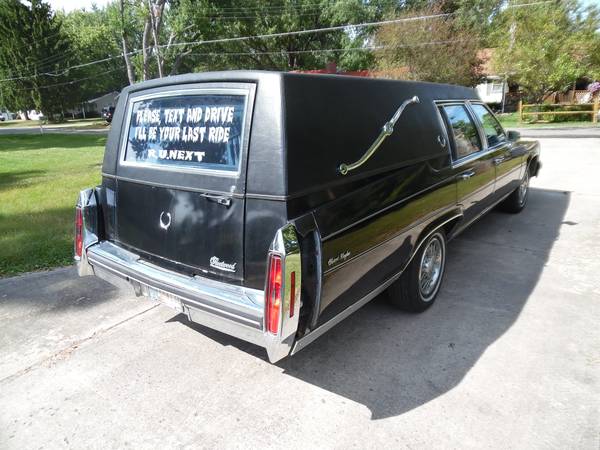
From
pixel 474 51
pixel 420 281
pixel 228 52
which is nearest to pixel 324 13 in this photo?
pixel 228 52

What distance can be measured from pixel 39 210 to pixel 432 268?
654 cm

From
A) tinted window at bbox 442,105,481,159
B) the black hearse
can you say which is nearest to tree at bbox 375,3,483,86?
tinted window at bbox 442,105,481,159

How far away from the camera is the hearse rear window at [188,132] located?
259 cm

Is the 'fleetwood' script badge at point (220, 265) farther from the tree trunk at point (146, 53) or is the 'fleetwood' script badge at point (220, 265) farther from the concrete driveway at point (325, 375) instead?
the tree trunk at point (146, 53)

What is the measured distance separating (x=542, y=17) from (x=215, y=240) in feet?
88.6

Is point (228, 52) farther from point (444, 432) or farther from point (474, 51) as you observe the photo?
point (444, 432)

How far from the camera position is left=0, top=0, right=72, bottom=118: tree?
43.8 metres

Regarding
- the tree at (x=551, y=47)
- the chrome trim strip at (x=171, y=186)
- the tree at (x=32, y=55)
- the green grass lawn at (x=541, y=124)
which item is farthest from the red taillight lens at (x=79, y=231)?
the tree at (x=32, y=55)

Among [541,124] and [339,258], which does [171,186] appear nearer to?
[339,258]

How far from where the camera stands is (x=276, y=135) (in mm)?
2348

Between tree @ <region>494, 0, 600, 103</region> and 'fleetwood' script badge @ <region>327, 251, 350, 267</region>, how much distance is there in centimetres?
2478

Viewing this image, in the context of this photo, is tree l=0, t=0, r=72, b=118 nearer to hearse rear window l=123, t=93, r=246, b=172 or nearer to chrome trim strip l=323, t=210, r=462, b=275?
hearse rear window l=123, t=93, r=246, b=172

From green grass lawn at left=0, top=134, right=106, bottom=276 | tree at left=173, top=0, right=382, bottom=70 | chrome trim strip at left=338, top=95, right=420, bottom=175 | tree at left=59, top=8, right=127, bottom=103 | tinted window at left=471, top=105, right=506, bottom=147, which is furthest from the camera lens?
tree at left=59, top=8, right=127, bottom=103

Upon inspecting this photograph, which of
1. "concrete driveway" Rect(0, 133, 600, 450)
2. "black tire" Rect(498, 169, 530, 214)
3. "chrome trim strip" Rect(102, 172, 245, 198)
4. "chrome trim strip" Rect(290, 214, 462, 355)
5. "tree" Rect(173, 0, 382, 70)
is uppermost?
"tree" Rect(173, 0, 382, 70)
